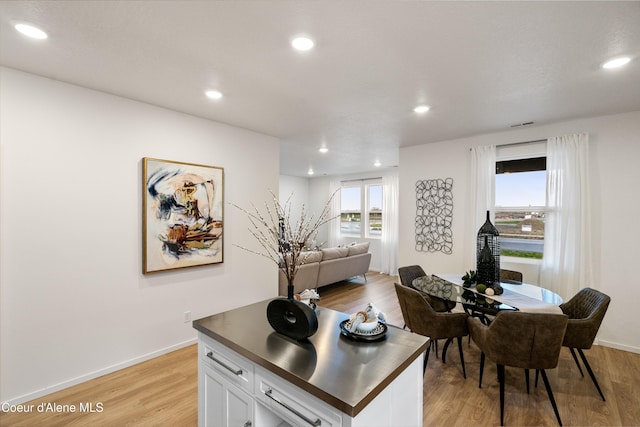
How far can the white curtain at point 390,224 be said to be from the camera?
703cm

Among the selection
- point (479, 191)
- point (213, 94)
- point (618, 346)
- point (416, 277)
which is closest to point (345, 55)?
point (213, 94)

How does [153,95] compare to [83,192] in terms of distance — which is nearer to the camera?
[83,192]

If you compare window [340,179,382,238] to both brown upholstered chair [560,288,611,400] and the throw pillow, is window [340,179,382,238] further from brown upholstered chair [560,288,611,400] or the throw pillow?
brown upholstered chair [560,288,611,400]

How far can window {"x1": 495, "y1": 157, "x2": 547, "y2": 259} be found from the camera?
150 inches

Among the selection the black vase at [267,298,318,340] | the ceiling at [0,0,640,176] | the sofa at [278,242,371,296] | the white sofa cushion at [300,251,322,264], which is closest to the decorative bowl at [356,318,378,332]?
the black vase at [267,298,318,340]

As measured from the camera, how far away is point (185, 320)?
321 cm

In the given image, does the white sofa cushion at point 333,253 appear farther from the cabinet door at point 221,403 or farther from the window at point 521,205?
the cabinet door at point 221,403

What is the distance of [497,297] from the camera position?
2.59 meters

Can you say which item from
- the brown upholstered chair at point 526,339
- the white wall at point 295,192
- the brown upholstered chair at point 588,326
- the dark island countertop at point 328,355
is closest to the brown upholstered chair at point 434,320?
the brown upholstered chair at point 526,339

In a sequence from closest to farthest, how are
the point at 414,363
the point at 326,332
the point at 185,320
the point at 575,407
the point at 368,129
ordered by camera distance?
1. the point at 414,363
2. the point at 326,332
3. the point at 575,407
4. the point at 185,320
5. the point at 368,129

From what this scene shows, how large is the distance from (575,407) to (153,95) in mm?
4490

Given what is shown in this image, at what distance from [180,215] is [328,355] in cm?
244

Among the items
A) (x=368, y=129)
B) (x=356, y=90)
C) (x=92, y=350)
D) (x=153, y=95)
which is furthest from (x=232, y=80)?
(x=92, y=350)

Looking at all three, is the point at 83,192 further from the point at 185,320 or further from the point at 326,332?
the point at 326,332
